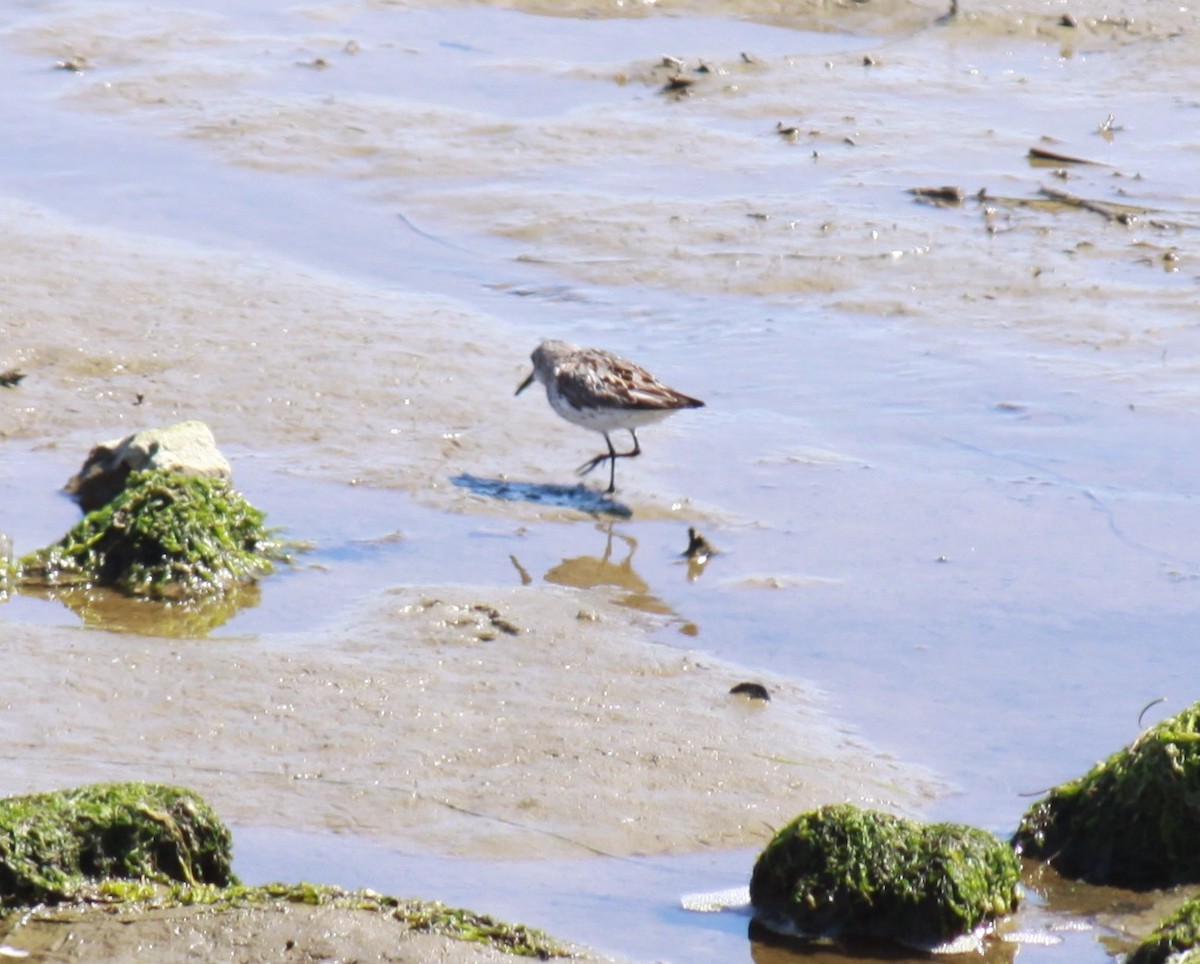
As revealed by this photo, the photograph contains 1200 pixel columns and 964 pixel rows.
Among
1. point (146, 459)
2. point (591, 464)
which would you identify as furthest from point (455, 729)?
point (591, 464)

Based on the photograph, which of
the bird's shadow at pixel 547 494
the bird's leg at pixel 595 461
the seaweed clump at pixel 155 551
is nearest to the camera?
the seaweed clump at pixel 155 551

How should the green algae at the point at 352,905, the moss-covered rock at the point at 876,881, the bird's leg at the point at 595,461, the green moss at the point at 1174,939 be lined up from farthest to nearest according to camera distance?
the bird's leg at the point at 595,461, the moss-covered rock at the point at 876,881, the green algae at the point at 352,905, the green moss at the point at 1174,939

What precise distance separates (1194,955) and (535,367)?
18.6ft

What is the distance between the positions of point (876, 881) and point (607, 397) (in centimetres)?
403

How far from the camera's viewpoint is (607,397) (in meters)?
8.71

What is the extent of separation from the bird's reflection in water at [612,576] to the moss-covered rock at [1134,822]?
7.04 ft

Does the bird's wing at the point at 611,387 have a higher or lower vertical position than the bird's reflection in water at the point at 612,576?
higher

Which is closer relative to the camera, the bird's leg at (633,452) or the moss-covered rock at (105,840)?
the moss-covered rock at (105,840)

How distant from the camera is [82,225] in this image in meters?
11.9

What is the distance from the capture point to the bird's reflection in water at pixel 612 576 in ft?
24.5

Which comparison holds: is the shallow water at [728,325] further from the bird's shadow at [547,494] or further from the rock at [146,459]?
the rock at [146,459]

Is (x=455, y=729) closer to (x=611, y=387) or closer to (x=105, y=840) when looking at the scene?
(x=105, y=840)

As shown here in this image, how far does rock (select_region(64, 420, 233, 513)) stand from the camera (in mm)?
7818

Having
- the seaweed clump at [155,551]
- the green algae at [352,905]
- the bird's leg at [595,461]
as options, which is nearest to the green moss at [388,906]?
the green algae at [352,905]
